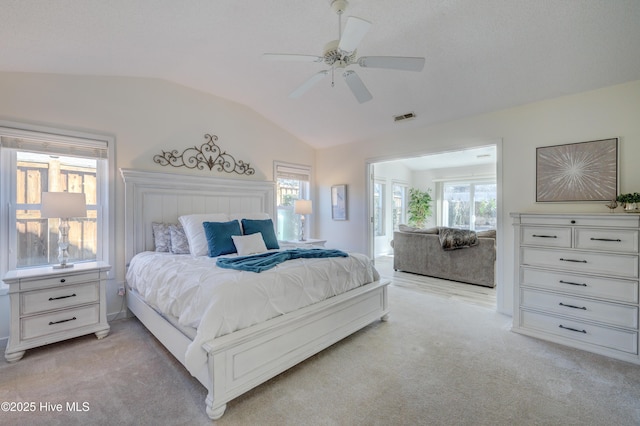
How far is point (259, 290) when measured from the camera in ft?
6.53

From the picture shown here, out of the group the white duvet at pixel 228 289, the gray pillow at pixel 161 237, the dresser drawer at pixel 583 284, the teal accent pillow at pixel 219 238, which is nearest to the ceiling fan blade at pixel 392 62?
the white duvet at pixel 228 289

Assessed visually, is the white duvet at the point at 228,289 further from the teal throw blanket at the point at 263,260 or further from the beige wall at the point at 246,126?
the beige wall at the point at 246,126

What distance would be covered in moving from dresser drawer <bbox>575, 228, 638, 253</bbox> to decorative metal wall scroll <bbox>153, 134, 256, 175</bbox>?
410 centimetres

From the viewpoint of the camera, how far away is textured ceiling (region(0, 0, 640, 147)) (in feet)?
7.07

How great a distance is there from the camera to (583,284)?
2553 mm

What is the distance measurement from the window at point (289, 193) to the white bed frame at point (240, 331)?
0.41 metres

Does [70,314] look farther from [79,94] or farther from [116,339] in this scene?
[79,94]

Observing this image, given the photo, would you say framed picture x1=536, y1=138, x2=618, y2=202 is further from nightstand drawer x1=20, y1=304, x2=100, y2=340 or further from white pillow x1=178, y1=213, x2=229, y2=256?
nightstand drawer x1=20, y1=304, x2=100, y2=340

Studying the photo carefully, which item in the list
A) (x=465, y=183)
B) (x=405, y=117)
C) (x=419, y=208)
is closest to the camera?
(x=405, y=117)

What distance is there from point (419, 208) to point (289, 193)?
458cm

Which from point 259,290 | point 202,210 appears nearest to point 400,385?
point 259,290

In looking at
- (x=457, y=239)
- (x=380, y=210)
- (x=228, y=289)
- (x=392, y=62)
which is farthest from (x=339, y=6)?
(x=380, y=210)

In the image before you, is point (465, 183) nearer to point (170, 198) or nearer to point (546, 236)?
point (546, 236)

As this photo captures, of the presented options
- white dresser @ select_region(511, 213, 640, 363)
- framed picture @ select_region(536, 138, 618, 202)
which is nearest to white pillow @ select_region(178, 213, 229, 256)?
white dresser @ select_region(511, 213, 640, 363)
